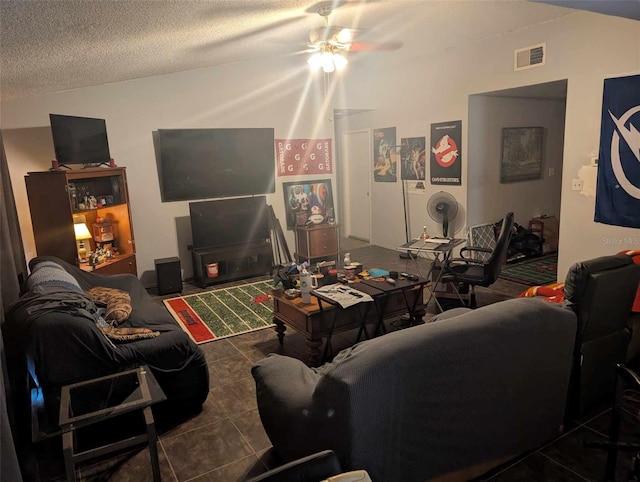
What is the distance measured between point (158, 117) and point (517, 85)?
14.3ft

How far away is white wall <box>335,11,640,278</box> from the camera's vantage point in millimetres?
4281

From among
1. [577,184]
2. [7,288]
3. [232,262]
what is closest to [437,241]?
[577,184]

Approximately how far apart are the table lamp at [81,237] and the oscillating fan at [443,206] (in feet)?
12.7

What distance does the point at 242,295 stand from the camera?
532 centimetres

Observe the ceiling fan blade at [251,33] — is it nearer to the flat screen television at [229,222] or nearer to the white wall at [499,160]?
the flat screen television at [229,222]

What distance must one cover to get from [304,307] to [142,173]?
333 centimetres

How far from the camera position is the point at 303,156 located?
22.2 feet

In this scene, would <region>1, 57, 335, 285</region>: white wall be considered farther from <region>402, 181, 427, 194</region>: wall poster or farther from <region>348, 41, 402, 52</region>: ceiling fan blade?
<region>348, 41, 402, 52</region>: ceiling fan blade

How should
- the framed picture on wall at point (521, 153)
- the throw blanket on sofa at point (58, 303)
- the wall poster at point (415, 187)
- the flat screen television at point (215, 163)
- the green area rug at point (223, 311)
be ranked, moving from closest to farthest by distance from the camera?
the throw blanket on sofa at point (58, 303) < the green area rug at point (223, 311) < the flat screen television at point (215, 163) < the framed picture on wall at point (521, 153) < the wall poster at point (415, 187)

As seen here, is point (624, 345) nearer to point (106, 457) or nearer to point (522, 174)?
point (106, 457)

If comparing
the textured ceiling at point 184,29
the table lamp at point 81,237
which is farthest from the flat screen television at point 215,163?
the table lamp at point 81,237

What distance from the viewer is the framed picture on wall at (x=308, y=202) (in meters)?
6.62

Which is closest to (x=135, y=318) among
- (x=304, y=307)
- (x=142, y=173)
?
(x=304, y=307)

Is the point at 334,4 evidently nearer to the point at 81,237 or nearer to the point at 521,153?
the point at 81,237
